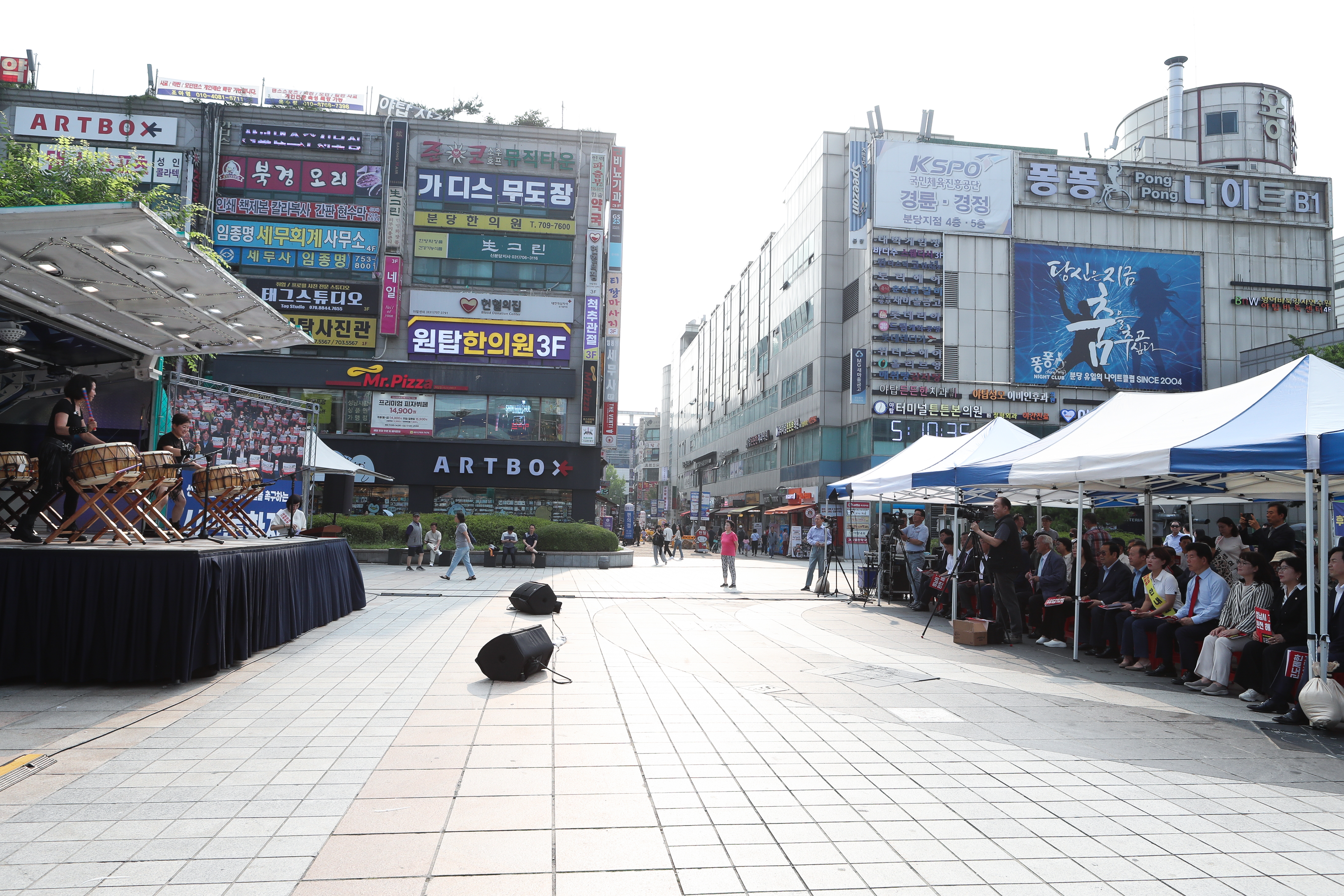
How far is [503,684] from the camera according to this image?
7.49 m

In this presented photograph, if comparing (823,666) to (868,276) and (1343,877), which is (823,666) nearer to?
(1343,877)

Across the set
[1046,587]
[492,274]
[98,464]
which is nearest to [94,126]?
[492,274]

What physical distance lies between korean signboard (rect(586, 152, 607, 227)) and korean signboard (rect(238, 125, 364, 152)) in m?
9.57

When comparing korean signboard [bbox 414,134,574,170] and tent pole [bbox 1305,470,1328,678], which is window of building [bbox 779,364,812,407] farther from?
tent pole [bbox 1305,470,1328,678]

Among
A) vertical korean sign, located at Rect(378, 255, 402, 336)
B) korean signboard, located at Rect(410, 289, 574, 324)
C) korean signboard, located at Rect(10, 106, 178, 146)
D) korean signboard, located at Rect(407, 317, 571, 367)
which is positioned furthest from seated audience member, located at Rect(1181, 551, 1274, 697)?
korean signboard, located at Rect(10, 106, 178, 146)

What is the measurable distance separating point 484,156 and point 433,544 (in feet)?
58.1

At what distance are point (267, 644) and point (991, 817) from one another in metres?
7.55

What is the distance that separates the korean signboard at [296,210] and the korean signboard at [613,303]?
9612 millimetres

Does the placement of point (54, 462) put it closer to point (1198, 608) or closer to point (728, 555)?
point (1198, 608)

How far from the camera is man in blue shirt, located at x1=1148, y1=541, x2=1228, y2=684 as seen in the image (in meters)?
8.01

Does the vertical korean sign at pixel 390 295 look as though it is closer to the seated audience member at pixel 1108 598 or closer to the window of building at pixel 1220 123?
the seated audience member at pixel 1108 598

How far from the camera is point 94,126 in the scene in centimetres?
3200

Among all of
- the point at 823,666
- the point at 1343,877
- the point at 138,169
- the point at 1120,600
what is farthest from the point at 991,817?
the point at 138,169

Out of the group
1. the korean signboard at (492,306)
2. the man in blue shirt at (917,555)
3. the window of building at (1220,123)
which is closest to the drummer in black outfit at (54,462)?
the man in blue shirt at (917,555)
